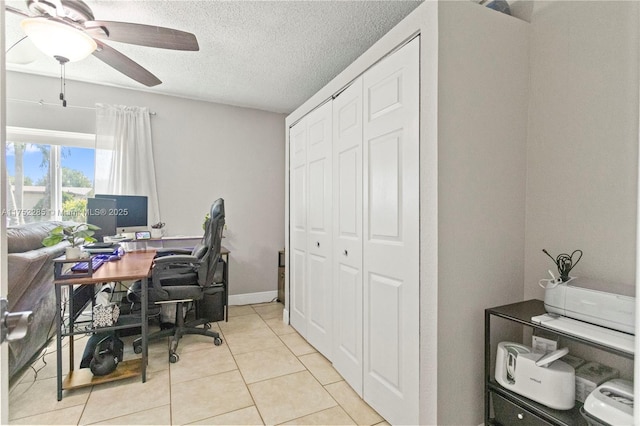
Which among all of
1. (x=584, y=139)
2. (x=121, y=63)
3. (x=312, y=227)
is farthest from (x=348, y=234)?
(x=121, y=63)

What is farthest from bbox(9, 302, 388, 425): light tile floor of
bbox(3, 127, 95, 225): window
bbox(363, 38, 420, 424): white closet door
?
bbox(3, 127, 95, 225): window

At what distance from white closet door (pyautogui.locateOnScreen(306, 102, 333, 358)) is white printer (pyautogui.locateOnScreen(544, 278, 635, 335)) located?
1435mm

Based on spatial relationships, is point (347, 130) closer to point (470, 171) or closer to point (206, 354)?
point (470, 171)

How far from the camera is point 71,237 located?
2.06 m

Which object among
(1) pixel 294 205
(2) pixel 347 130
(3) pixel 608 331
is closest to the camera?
(3) pixel 608 331

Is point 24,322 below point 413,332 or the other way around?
the other way around

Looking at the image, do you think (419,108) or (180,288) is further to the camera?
(180,288)

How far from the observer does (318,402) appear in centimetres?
194

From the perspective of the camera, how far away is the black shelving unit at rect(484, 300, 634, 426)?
1203mm

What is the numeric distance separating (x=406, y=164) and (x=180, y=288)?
6.99ft

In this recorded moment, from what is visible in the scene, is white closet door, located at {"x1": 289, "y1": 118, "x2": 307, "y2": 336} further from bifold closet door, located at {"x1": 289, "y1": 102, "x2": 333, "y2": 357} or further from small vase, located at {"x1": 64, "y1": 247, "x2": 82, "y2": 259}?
small vase, located at {"x1": 64, "y1": 247, "x2": 82, "y2": 259}

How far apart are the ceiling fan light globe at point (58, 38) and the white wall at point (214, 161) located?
179 centimetres

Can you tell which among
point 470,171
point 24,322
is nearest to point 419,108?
point 470,171

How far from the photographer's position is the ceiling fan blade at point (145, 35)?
67.4 inches
